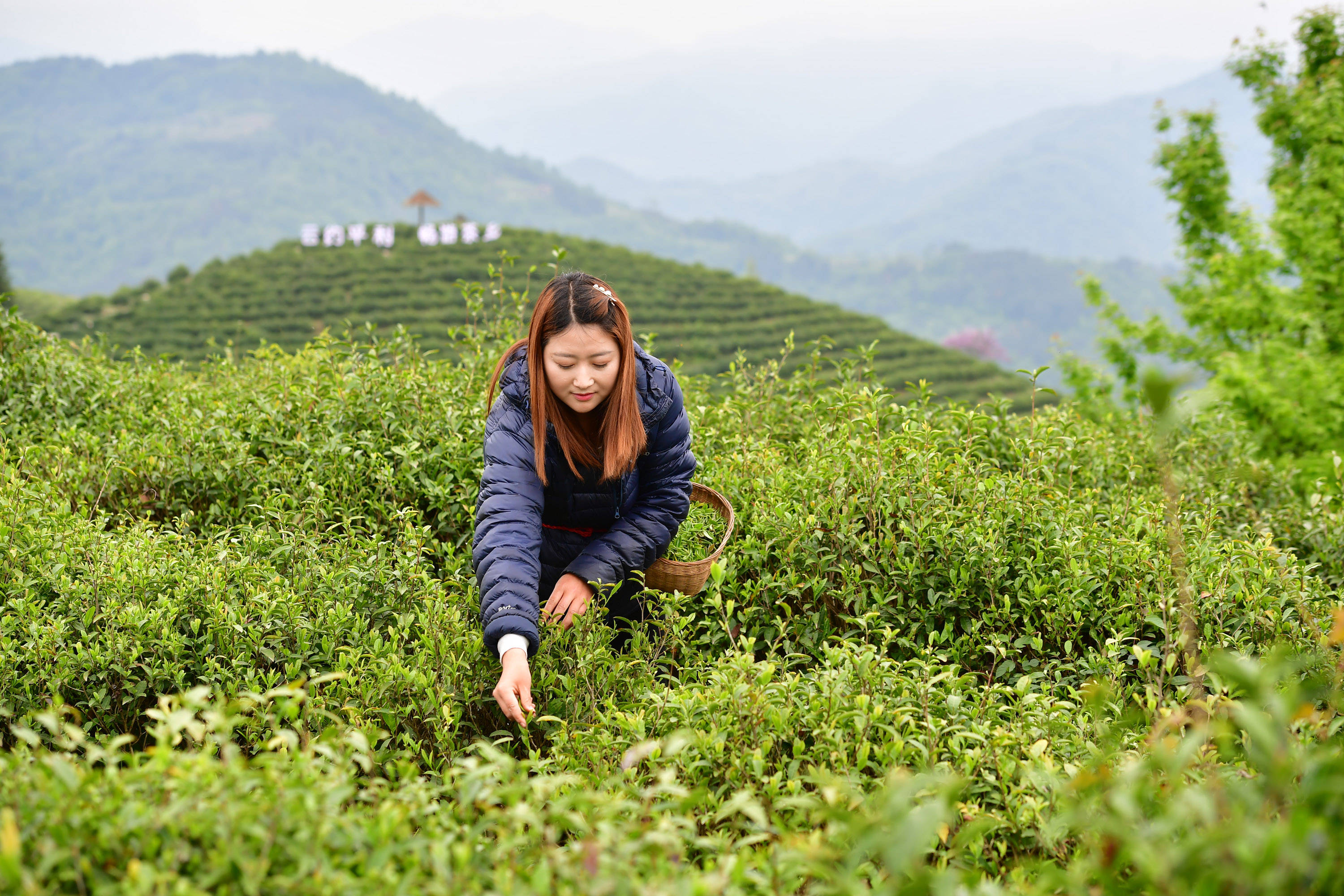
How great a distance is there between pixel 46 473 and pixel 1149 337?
14674 mm

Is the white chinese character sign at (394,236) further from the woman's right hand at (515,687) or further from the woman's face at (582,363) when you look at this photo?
the woman's right hand at (515,687)

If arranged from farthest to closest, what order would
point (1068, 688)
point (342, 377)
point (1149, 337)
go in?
1. point (1149, 337)
2. point (342, 377)
3. point (1068, 688)

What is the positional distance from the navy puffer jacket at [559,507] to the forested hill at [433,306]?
35834 millimetres

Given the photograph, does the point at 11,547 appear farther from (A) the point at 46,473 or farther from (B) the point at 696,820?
(B) the point at 696,820

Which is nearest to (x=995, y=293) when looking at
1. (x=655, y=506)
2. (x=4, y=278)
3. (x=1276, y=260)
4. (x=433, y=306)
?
(x=433, y=306)

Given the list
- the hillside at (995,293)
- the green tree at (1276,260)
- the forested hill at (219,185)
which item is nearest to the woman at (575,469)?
the green tree at (1276,260)

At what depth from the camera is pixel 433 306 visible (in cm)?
4341

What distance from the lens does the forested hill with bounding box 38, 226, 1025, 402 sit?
41062mm

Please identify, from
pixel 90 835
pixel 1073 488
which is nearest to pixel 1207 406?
pixel 1073 488

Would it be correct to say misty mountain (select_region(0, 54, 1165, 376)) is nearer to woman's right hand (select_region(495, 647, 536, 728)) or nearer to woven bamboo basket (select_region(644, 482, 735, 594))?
woven bamboo basket (select_region(644, 482, 735, 594))

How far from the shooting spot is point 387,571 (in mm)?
2521

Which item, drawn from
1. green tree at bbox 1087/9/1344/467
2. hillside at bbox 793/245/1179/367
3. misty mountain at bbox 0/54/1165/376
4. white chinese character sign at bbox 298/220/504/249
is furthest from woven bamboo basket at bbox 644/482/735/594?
hillside at bbox 793/245/1179/367

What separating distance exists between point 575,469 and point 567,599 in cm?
40

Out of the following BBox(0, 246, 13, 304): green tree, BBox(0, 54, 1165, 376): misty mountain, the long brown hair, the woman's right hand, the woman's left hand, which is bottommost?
the woman's right hand
